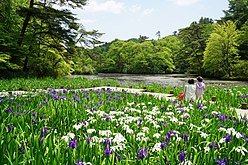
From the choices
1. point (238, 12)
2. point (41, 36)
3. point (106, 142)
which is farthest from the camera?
point (238, 12)

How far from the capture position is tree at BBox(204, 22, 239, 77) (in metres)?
30.5

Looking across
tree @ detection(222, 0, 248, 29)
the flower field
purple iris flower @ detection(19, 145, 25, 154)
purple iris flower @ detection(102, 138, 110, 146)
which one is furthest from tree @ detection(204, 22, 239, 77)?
purple iris flower @ detection(19, 145, 25, 154)

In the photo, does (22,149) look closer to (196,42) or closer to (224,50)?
(224,50)

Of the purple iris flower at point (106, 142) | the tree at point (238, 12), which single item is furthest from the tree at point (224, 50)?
the purple iris flower at point (106, 142)

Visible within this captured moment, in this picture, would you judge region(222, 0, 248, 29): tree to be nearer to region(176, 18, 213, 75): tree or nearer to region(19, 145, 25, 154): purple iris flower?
region(176, 18, 213, 75): tree

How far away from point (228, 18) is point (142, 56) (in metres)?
18.6

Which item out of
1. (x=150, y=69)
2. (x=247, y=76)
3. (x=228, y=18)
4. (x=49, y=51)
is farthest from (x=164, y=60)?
(x=49, y=51)

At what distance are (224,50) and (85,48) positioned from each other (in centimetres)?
1810

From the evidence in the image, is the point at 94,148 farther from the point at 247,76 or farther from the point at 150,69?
the point at 150,69

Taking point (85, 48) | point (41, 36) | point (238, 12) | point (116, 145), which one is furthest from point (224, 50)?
point (116, 145)

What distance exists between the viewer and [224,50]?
31.5m

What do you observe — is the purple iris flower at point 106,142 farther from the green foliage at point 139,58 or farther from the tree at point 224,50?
the green foliage at point 139,58

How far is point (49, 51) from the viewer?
21.0 metres

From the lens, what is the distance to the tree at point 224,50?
30547 mm
